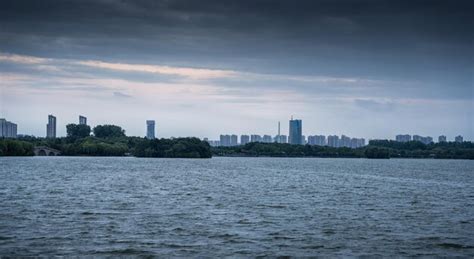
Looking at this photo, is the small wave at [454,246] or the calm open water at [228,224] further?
the small wave at [454,246]

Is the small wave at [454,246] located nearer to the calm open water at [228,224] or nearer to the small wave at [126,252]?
the calm open water at [228,224]

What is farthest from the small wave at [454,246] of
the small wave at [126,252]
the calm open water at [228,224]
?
the small wave at [126,252]

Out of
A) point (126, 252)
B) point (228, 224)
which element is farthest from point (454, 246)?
point (126, 252)

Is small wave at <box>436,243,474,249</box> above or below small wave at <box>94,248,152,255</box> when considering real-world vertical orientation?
below

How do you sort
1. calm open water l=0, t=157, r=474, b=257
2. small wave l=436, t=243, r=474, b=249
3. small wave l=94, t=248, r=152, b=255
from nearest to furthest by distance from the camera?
small wave l=94, t=248, r=152, b=255 → calm open water l=0, t=157, r=474, b=257 → small wave l=436, t=243, r=474, b=249

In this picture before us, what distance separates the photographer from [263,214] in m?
46.9

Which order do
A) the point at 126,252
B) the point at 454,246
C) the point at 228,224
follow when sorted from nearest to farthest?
the point at 126,252
the point at 454,246
the point at 228,224

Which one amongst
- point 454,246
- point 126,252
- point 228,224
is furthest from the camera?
point 228,224

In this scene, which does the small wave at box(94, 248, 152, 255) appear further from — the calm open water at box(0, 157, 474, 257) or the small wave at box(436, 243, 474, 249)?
the small wave at box(436, 243, 474, 249)

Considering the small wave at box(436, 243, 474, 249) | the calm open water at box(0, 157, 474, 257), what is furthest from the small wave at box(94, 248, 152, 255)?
the small wave at box(436, 243, 474, 249)

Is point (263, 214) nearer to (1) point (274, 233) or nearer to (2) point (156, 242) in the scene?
(1) point (274, 233)

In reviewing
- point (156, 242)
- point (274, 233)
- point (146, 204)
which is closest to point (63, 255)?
point (156, 242)

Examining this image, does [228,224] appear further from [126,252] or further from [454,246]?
[454,246]

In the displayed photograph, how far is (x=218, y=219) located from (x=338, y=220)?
25.6ft
